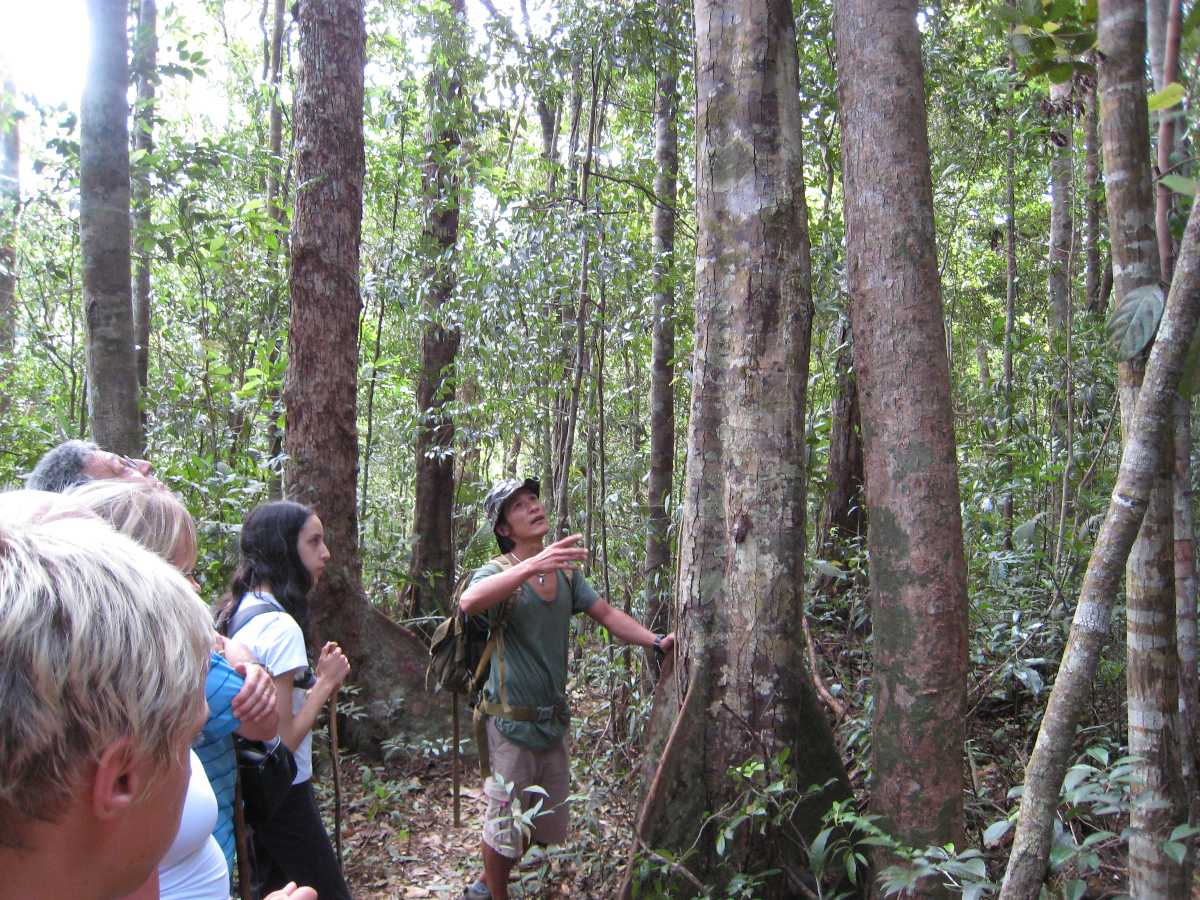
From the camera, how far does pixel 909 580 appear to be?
Answer: 2.96 metres

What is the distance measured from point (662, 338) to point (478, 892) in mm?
4282

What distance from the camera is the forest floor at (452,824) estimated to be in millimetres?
3953

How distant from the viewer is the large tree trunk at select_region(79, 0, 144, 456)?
14.8ft

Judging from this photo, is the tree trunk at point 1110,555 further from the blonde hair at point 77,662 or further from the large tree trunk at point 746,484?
the blonde hair at point 77,662

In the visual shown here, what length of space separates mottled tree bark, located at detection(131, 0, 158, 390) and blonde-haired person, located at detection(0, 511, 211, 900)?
15.9 ft

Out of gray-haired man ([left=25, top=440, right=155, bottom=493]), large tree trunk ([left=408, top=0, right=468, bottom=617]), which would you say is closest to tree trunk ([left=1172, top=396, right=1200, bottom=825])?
gray-haired man ([left=25, top=440, right=155, bottom=493])

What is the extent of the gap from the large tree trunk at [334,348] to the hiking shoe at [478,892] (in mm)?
2511

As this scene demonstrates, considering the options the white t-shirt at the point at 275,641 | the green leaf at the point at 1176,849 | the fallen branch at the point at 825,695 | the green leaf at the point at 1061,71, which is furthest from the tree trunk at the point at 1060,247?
the white t-shirt at the point at 275,641

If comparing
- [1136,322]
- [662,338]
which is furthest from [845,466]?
[1136,322]

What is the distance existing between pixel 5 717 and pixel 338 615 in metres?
5.50

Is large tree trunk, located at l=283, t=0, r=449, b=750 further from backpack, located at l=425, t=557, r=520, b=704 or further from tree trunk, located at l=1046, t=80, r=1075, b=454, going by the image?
tree trunk, located at l=1046, t=80, r=1075, b=454

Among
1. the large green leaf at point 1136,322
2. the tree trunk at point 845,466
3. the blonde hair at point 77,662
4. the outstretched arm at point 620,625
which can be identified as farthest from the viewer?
the tree trunk at point 845,466

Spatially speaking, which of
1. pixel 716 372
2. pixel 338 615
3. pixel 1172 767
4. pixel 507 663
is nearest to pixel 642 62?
pixel 716 372

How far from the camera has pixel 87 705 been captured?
3.22 feet
